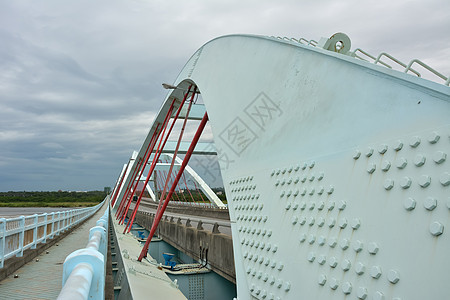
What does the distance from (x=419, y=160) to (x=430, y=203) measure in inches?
12.5

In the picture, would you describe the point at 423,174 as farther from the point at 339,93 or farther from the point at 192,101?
the point at 192,101

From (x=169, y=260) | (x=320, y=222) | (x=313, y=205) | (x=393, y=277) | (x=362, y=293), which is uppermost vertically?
(x=313, y=205)

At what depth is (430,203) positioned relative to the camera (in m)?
2.37

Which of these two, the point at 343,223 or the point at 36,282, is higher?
the point at 343,223

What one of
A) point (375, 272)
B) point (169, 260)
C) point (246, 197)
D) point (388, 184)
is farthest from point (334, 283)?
point (169, 260)

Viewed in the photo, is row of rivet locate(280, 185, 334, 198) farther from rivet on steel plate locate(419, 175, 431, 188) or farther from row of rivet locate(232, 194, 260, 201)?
rivet on steel plate locate(419, 175, 431, 188)

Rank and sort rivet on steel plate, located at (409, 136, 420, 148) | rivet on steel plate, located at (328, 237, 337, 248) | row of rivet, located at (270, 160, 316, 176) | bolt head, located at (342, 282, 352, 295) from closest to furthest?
rivet on steel plate, located at (409, 136, 420, 148), bolt head, located at (342, 282, 352, 295), rivet on steel plate, located at (328, 237, 337, 248), row of rivet, located at (270, 160, 316, 176)

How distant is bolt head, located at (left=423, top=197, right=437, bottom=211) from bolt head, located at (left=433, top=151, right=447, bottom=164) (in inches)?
9.7

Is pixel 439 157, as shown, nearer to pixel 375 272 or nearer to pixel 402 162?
pixel 402 162

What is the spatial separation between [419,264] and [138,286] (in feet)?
22.1

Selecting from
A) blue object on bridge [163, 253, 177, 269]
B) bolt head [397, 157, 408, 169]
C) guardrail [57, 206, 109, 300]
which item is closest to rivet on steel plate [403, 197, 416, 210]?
bolt head [397, 157, 408, 169]

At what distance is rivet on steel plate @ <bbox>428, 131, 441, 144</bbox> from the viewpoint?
248cm

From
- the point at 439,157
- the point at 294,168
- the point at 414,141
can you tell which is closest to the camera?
the point at 439,157

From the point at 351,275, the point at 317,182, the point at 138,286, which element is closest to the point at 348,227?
the point at 351,275
